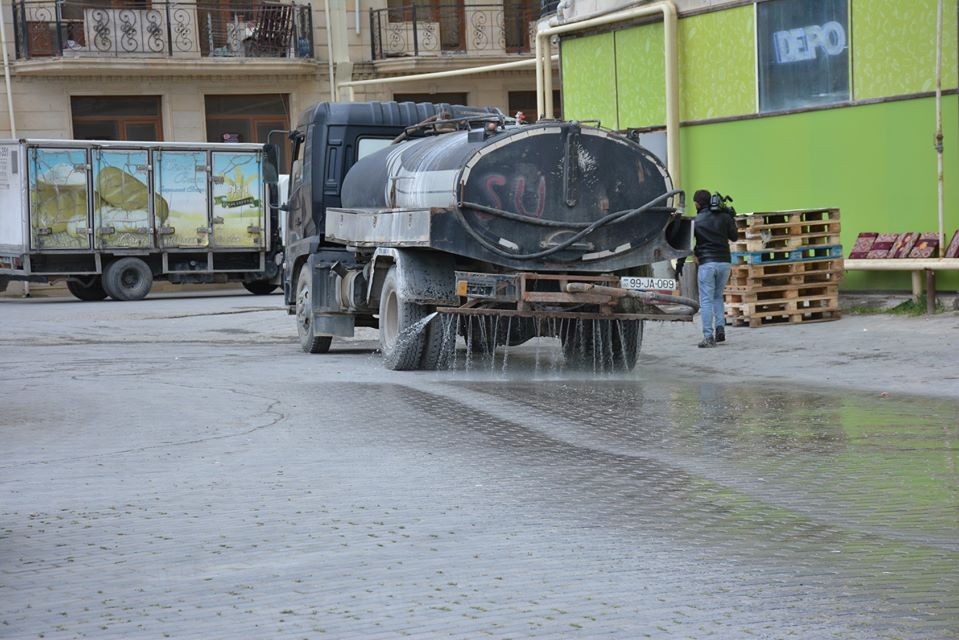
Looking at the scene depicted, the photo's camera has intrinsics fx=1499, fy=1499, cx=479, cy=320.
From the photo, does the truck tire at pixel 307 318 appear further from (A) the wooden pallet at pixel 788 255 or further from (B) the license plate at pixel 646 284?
(A) the wooden pallet at pixel 788 255

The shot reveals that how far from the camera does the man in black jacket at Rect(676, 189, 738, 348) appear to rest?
51.7 feet

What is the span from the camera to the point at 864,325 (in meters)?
16.5

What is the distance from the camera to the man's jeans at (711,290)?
15742 mm

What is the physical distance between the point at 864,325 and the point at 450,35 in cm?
2404

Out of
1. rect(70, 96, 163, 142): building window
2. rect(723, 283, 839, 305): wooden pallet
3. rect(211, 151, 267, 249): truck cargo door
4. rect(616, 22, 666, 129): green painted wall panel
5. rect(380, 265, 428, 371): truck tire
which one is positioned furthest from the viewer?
rect(70, 96, 163, 142): building window

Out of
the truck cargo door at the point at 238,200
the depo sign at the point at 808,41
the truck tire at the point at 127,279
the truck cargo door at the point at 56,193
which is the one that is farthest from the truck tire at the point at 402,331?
the truck cargo door at the point at 238,200

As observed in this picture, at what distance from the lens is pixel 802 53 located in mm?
18750

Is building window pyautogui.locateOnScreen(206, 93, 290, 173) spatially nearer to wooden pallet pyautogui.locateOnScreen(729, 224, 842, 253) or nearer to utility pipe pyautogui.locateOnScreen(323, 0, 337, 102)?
utility pipe pyautogui.locateOnScreen(323, 0, 337, 102)

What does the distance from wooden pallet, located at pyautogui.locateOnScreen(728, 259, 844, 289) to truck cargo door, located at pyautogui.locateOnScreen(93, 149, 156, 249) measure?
16195mm

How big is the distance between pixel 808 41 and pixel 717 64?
1.67m

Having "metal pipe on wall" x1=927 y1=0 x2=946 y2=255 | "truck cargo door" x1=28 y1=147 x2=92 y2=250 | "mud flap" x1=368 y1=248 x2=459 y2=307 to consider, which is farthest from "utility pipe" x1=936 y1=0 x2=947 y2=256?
"truck cargo door" x1=28 y1=147 x2=92 y2=250

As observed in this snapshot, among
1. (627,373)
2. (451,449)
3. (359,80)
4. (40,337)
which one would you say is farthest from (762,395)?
(359,80)

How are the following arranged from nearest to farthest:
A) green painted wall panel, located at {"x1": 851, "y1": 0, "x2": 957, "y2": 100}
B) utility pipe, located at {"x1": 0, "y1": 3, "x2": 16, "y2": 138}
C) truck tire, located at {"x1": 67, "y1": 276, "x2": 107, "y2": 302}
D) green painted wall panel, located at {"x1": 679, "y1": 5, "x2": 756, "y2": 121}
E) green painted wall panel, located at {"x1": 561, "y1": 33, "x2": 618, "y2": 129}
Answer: green painted wall panel, located at {"x1": 851, "y1": 0, "x2": 957, "y2": 100} → green painted wall panel, located at {"x1": 679, "y1": 5, "x2": 756, "y2": 121} → green painted wall panel, located at {"x1": 561, "y1": 33, "x2": 618, "y2": 129} → truck tire, located at {"x1": 67, "y1": 276, "x2": 107, "y2": 302} → utility pipe, located at {"x1": 0, "y1": 3, "x2": 16, "y2": 138}

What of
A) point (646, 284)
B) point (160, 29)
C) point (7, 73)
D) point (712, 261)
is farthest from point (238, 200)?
point (646, 284)
